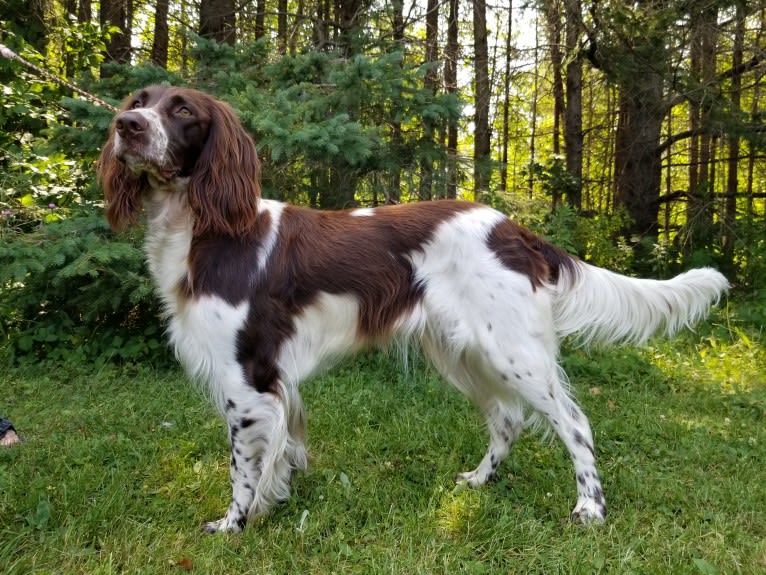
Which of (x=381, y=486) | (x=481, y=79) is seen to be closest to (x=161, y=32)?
(x=481, y=79)

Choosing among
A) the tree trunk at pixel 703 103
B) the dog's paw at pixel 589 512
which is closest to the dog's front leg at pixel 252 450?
the dog's paw at pixel 589 512

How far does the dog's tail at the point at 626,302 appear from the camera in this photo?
110 inches

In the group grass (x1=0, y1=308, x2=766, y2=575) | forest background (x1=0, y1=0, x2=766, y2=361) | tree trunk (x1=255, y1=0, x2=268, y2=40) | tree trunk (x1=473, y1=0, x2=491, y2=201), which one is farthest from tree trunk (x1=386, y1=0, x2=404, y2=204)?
tree trunk (x1=255, y1=0, x2=268, y2=40)

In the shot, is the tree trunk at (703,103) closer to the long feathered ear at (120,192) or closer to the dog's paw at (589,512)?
the dog's paw at (589,512)

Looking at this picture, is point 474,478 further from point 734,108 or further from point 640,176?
point 640,176

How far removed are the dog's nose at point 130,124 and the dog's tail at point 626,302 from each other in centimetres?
190

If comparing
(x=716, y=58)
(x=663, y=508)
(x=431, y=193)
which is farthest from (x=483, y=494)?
(x=716, y=58)

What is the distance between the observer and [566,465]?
10.3 feet

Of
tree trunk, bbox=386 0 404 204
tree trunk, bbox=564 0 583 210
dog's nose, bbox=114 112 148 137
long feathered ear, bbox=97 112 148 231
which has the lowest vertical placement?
long feathered ear, bbox=97 112 148 231

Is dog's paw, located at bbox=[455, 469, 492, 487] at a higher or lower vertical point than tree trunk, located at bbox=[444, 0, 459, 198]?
lower

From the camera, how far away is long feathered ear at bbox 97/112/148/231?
100.0 inches

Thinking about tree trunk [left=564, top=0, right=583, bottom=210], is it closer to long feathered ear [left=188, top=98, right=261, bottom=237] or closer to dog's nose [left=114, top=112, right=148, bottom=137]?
long feathered ear [left=188, top=98, right=261, bottom=237]

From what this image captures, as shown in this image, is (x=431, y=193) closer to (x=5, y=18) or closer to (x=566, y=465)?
(x=566, y=465)

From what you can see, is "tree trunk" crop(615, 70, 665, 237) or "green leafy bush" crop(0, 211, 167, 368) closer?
"green leafy bush" crop(0, 211, 167, 368)
